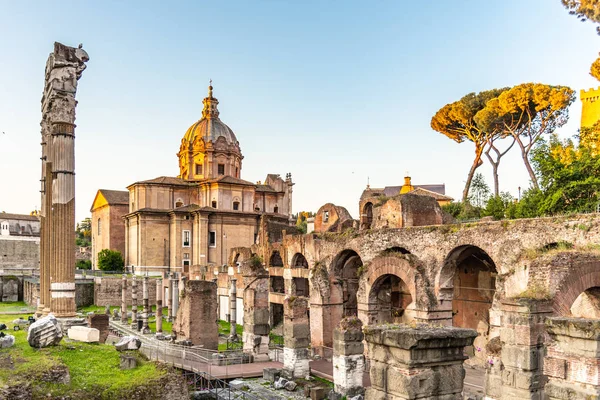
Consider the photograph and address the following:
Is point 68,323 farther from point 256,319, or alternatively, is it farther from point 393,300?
point 393,300

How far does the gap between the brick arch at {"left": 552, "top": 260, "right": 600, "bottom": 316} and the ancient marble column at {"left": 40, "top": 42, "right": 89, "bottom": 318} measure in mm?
10121

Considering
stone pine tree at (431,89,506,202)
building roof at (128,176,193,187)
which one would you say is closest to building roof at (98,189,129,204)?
building roof at (128,176,193,187)

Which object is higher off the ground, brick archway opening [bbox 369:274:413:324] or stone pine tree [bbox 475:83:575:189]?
stone pine tree [bbox 475:83:575:189]

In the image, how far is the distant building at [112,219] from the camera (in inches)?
1751

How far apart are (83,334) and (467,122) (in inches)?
931

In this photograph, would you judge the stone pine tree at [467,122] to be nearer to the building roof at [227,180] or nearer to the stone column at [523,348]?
the building roof at [227,180]

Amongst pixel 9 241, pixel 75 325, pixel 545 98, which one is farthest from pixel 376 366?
pixel 9 241

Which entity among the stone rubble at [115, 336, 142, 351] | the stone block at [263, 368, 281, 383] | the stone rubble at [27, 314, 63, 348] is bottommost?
the stone block at [263, 368, 281, 383]

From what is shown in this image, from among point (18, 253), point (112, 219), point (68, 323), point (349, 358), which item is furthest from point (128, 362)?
point (18, 253)

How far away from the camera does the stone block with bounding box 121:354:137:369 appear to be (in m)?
10.0

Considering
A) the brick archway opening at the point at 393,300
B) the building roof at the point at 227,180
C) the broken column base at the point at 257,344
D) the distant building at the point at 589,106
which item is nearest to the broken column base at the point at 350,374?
the brick archway opening at the point at 393,300

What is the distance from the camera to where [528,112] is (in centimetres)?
2706

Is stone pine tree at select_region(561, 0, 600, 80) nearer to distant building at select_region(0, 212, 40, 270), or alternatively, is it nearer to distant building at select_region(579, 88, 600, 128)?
distant building at select_region(579, 88, 600, 128)

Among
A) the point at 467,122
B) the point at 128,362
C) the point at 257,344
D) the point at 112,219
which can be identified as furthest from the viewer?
the point at 112,219
